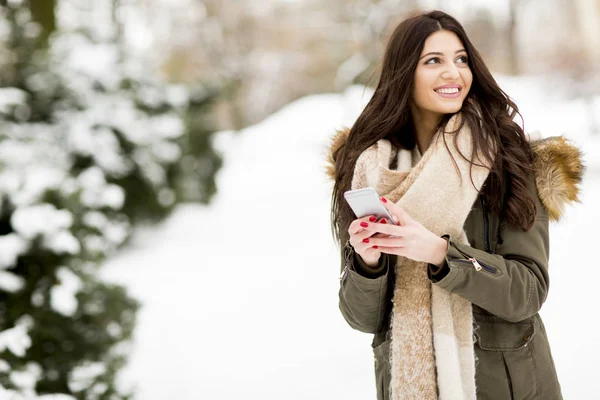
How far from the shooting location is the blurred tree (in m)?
2.89

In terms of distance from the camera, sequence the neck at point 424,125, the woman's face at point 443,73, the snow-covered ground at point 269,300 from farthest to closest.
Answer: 1. the snow-covered ground at point 269,300
2. the neck at point 424,125
3. the woman's face at point 443,73

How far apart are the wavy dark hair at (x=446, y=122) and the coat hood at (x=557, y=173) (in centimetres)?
4

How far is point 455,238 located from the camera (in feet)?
4.99

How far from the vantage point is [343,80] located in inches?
513

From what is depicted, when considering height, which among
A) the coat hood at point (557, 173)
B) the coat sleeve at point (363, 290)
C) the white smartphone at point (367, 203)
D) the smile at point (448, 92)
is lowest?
the coat sleeve at point (363, 290)

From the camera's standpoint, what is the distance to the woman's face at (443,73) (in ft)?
5.31

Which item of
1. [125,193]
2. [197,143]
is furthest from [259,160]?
[125,193]

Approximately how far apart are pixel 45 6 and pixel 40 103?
1.50 metres

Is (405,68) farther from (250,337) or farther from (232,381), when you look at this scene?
(250,337)

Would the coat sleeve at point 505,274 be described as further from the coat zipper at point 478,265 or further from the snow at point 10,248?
the snow at point 10,248

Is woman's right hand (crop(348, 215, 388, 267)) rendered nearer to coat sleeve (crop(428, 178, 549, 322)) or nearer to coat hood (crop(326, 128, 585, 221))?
coat sleeve (crop(428, 178, 549, 322))

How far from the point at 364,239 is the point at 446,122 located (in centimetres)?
44

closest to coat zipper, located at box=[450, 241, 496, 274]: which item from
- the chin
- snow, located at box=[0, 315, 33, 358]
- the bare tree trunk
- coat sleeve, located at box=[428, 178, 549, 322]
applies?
coat sleeve, located at box=[428, 178, 549, 322]

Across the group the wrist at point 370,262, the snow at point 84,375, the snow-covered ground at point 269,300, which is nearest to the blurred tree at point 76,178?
the snow at point 84,375
